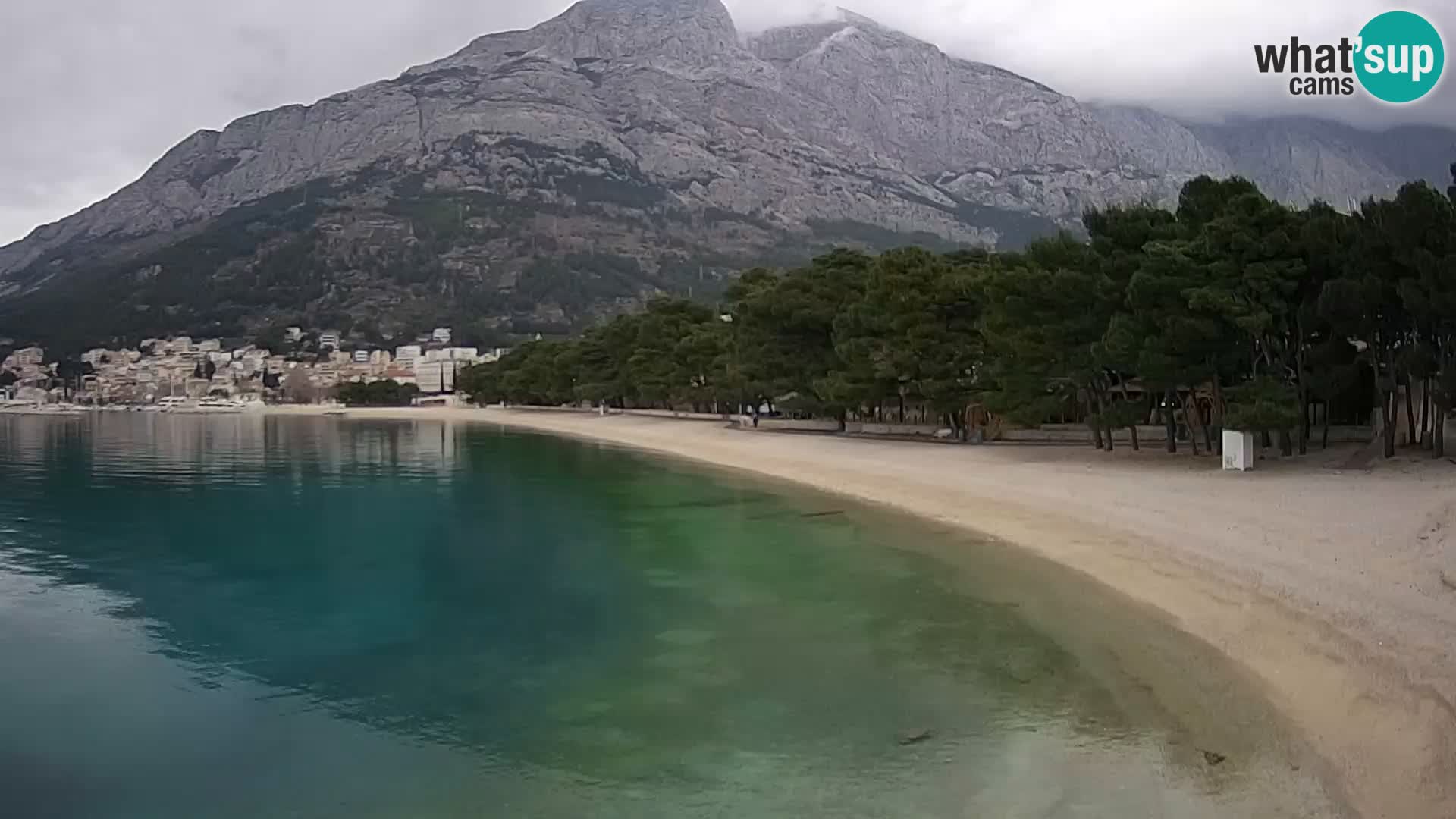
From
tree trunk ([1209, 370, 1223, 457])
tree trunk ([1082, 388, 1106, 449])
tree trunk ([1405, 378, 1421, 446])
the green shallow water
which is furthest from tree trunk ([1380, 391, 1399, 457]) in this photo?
the green shallow water

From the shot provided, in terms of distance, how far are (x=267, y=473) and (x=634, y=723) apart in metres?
34.0

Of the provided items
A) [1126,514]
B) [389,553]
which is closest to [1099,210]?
[1126,514]

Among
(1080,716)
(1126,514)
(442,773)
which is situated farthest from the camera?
(1126,514)

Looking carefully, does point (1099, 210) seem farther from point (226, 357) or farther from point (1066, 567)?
point (226, 357)

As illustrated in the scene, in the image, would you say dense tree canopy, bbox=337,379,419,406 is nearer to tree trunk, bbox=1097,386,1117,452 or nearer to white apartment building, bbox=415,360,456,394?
white apartment building, bbox=415,360,456,394

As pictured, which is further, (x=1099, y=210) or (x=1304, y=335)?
(x=1099, y=210)

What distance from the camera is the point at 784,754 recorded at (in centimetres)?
882

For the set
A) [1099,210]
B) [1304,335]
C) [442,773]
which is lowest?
[442,773]

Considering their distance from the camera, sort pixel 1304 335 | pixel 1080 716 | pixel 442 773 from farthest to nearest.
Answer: pixel 1304 335 < pixel 1080 716 < pixel 442 773

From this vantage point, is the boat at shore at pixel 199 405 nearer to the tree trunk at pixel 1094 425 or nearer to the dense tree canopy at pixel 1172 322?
the dense tree canopy at pixel 1172 322

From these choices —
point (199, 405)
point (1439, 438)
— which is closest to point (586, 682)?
point (1439, 438)

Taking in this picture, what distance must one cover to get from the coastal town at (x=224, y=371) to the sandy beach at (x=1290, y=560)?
129047mm

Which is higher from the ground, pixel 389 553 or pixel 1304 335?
pixel 1304 335

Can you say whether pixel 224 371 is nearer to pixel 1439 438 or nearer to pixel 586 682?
pixel 1439 438
